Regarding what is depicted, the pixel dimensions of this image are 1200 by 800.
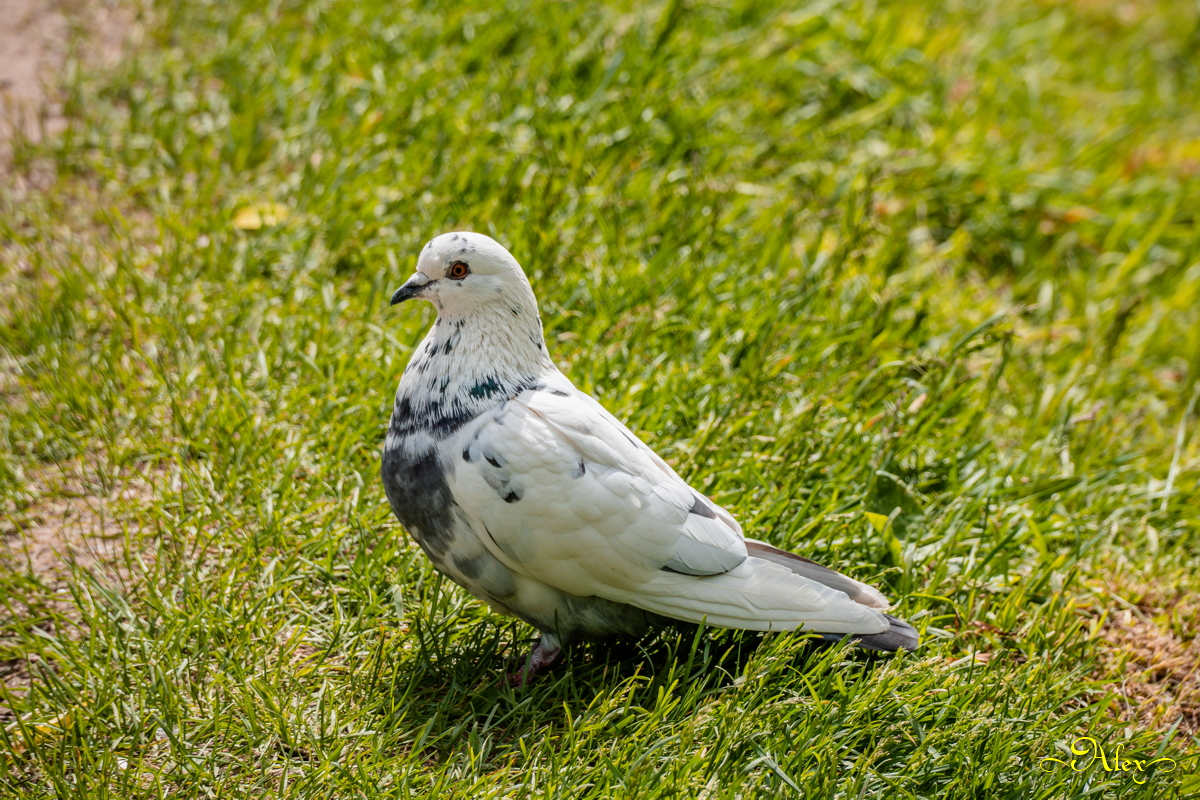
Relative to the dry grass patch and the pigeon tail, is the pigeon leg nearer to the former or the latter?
the pigeon tail

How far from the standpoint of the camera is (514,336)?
2.58 meters

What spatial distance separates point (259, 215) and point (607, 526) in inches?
88.2

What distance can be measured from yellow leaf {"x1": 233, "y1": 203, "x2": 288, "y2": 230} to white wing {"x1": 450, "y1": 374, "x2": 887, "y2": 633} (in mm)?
1856

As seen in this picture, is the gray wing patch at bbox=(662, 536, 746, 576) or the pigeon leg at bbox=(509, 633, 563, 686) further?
the pigeon leg at bbox=(509, 633, 563, 686)

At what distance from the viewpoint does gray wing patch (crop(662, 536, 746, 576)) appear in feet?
8.13

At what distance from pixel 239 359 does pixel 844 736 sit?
87.3 inches

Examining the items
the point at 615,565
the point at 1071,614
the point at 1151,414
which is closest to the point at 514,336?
the point at 615,565

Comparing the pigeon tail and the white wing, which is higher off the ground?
the white wing

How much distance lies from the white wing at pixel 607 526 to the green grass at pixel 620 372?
0.49 ft

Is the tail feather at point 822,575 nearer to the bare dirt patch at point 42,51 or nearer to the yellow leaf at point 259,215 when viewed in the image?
the yellow leaf at point 259,215

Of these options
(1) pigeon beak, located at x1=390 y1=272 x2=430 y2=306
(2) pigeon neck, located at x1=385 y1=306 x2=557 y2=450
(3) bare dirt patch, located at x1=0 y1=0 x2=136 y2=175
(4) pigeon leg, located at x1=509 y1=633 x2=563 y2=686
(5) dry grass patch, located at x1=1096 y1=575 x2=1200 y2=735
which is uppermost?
(3) bare dirt patch, located at x1=0 y1=0 x2=136 y2=175

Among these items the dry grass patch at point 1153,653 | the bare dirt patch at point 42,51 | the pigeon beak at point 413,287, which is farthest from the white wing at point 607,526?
the bare dirt patch at point 42,51

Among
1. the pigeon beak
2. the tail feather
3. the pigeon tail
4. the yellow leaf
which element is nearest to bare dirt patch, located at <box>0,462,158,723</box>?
the pigeon beak

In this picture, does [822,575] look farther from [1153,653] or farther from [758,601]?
[1153,653]
